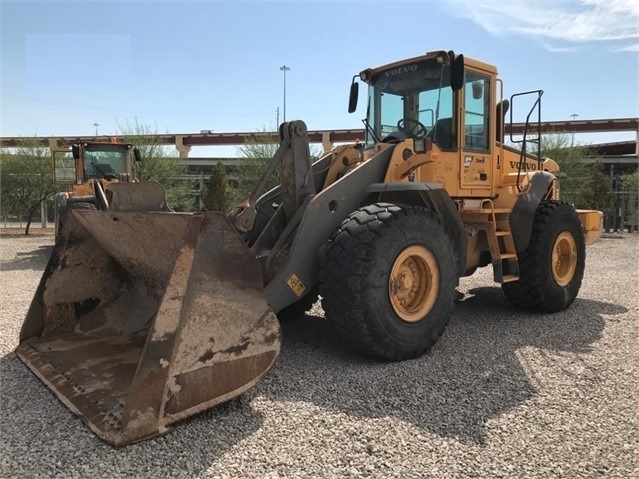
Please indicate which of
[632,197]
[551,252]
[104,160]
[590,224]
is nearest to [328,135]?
[632,197]

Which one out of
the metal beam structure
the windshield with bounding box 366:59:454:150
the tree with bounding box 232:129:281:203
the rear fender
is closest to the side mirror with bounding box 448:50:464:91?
the windshield with bounding box 366:59:454:150

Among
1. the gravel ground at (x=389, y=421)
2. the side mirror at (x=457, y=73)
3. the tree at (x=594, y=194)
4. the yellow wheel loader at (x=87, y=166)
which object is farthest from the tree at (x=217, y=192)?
the side mirror at (x=457, y=73)

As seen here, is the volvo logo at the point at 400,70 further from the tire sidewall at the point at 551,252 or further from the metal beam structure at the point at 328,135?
the metal beam structure at the point at 328,135

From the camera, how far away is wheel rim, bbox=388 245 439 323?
4.37 meters

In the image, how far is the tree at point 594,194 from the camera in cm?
2283

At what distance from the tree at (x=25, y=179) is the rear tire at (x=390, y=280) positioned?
22477 millimetres

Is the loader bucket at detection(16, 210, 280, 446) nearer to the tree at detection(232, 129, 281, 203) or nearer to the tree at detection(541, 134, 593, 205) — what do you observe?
Result: the tree at detection(232, 129, 281, 203)

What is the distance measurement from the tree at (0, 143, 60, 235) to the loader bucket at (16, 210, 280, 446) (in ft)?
69.0

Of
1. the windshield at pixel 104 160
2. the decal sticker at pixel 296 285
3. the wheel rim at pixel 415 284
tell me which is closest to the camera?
the decal sticker at pixel 296 285

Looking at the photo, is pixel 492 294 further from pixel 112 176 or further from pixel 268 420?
pixel 112 176

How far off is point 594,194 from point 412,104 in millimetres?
20370

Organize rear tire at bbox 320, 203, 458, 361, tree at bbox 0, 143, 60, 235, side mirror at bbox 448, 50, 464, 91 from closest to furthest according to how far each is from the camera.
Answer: rear tire at bbox 320, 203, 458, 361 → side mirror at bbox 448, 50, 464, 91 → tree at bbox 0, 143, 60, 235

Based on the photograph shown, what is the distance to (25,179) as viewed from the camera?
23469 mm

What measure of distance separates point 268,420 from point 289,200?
2077 millimetres
